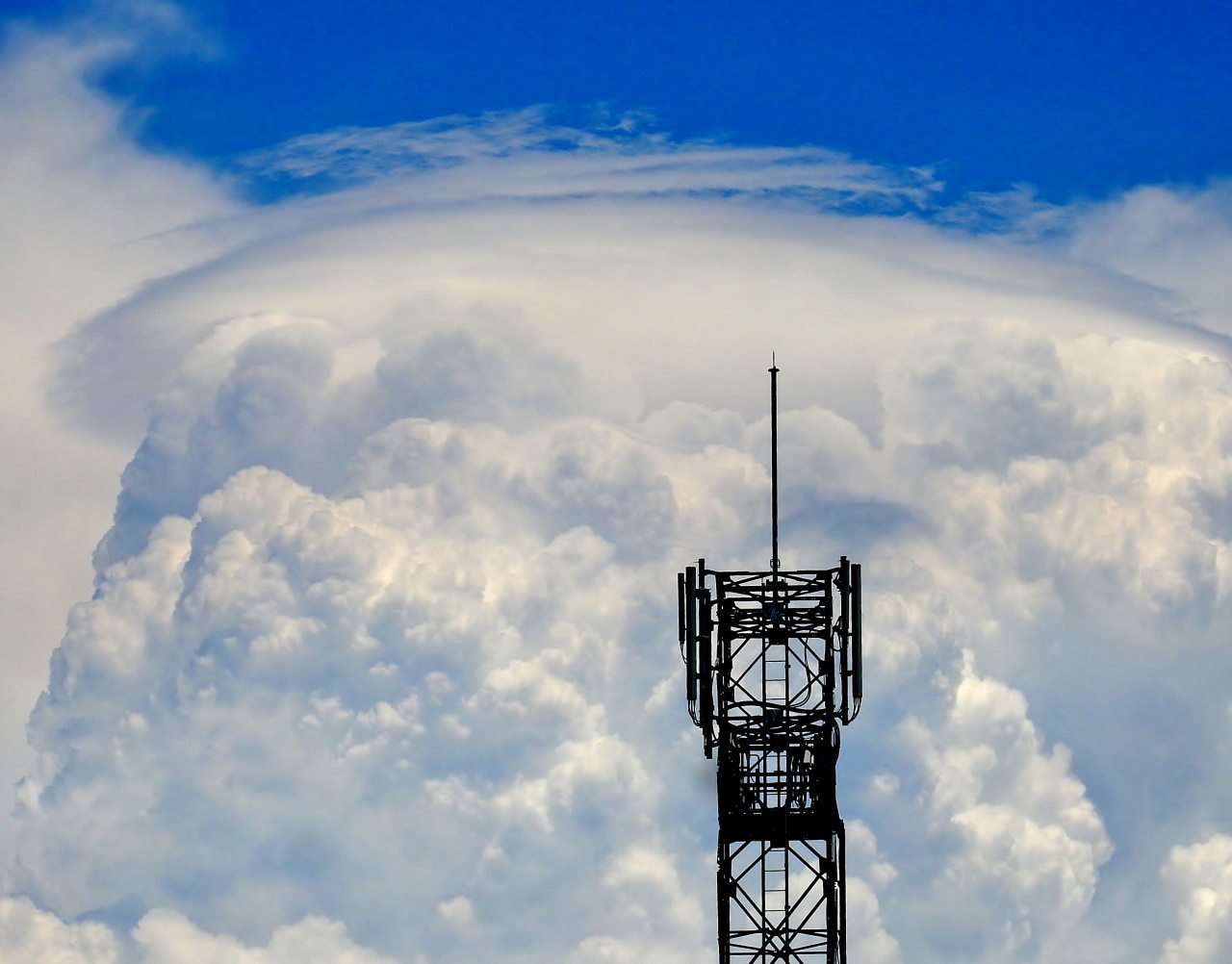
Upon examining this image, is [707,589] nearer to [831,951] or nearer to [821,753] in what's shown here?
[821,753]

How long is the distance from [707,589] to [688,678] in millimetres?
2975

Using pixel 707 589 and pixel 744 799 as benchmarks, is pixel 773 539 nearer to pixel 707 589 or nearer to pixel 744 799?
pixel 707 589

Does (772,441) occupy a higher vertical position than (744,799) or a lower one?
higher

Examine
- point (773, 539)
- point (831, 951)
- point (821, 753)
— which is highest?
point (773, 539)

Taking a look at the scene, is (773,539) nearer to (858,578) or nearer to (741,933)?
(858,578)

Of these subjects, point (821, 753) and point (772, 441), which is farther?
point (772, 441)

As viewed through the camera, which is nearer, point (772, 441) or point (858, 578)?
point (858, 578)

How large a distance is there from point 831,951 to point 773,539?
13778mm

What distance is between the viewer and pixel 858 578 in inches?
3226

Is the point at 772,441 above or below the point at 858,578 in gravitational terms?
above

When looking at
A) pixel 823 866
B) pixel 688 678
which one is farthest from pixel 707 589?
pixel 823 866

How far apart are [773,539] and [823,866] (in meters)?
11.1

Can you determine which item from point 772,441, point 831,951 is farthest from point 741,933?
point 772,441

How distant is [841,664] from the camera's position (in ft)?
273
